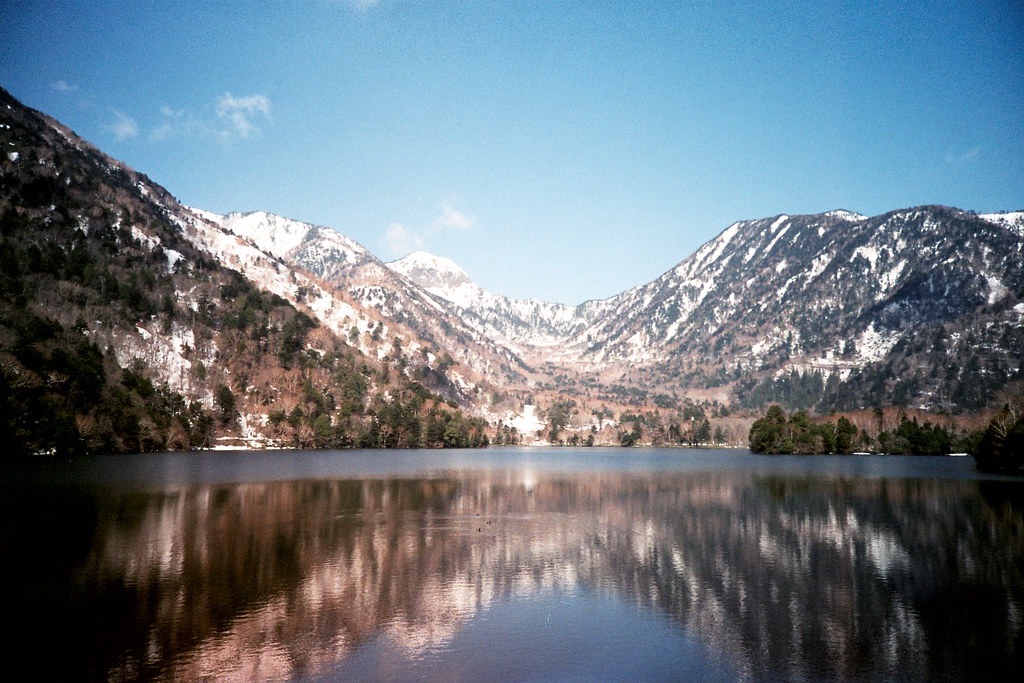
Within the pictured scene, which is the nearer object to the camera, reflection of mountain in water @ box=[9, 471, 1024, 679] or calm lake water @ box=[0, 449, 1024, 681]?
calm lake water @ box=[0, 449, 1024, 681]

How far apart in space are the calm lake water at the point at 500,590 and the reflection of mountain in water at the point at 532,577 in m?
0.17

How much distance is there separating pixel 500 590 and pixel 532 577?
324 centimetres

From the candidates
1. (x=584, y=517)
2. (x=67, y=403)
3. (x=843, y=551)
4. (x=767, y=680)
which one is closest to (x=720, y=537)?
(x=843, y=551)

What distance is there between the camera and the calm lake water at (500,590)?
77.2 feet

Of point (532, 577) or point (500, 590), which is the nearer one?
point (500, 590)

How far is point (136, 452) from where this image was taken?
150500 millimetres

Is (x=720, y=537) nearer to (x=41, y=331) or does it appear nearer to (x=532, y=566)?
(x=532, y=566)

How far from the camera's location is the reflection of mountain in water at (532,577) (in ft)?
81.1

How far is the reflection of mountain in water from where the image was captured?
24734 millimetres

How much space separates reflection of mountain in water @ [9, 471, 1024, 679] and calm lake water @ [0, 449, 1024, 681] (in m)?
0.17

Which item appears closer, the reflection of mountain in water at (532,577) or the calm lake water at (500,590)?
the calm lake water at (500,590)

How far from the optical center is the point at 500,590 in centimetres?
3356

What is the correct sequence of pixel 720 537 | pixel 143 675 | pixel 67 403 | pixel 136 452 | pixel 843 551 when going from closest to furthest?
pixel 143 675 < pixel 843 551 < pixel 720 537 < pixel 67 403 < pixel 136 452

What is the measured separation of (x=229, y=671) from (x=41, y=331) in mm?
146361
